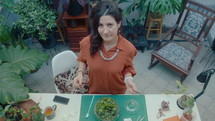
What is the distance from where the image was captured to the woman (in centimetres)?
135

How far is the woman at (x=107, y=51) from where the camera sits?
1351mm

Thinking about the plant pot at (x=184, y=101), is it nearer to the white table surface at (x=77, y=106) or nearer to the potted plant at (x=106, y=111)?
the white table surface at (x=77, y=106)

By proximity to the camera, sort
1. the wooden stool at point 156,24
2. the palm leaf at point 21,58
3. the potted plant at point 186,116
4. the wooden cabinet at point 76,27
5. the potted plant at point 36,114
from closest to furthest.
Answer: the potted plant at point 36,114
the potted plant at point 186,116
the palm leaf at point 21,58
the wooden cabinet at point 76,27
the wooden stool at point 156,24

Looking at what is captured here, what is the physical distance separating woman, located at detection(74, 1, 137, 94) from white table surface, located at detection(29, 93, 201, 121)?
0.66 feet

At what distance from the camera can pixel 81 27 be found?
111 inches

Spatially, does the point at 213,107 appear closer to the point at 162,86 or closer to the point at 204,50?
the point at 162,86

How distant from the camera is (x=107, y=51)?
4.99ft

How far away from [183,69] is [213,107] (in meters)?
0.68

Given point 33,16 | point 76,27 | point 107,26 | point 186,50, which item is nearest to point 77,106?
point 107,26

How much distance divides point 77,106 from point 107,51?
556mm

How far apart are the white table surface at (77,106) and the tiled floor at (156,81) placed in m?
1.04

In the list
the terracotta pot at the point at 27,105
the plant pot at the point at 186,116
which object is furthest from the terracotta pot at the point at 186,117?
the terracotta pot at the point at 27,105

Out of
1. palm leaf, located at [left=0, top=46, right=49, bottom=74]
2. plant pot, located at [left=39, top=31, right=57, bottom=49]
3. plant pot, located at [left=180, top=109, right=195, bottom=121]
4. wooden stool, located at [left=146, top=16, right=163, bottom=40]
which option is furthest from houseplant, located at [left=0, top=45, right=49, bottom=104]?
wooden stool, located at [left=146, top=16, right=163, bottom=40]

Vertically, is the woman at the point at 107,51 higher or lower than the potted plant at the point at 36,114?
higher
